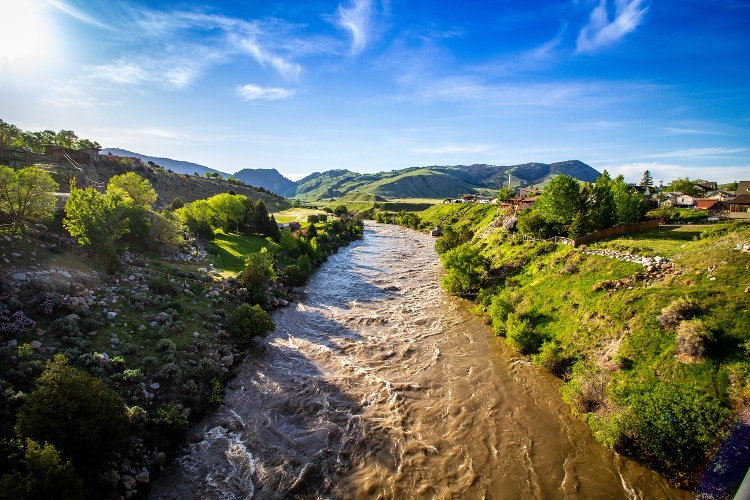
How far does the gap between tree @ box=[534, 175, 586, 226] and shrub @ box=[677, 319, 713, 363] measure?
88.5ft

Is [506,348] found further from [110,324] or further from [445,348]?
[110,324]

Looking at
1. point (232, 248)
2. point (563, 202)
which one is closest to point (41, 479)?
point (232, 248)

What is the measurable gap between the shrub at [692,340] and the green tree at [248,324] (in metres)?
29.7

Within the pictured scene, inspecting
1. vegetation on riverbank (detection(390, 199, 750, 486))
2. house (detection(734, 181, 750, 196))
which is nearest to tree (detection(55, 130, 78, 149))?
vegetation on riverbank (detection(390, 199, 750, 486))

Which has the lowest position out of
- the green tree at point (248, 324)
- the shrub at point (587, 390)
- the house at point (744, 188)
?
the shrub at point (587, 390)

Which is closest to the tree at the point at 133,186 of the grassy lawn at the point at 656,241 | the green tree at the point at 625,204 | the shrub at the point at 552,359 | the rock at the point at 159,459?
the rock at the point at 159,459

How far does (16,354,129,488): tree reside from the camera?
15188 millimetres

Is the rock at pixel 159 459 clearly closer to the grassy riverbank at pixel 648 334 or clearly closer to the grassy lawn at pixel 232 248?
the grassy riverbank at pixel 648 334

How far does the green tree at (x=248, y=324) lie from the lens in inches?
1190

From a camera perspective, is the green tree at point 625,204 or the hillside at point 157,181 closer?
the green tree at point 625,204

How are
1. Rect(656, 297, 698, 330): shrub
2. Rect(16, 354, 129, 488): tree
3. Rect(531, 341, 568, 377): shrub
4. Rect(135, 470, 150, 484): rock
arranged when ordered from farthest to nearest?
1. Rect(531, 341, 568, 377): shrub
2. Rect(656, 297, 698, 330): shrub
3. Rect(135, 470, 150, 484): rock
4. Rect(16, 354, 129, 488): tree

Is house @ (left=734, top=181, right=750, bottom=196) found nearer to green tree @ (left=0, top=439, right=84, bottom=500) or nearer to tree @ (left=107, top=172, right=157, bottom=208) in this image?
green tree @ (left=0, top=439, right=84, bottom=500)

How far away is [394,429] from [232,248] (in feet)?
139

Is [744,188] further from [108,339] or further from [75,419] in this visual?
[75,419]
